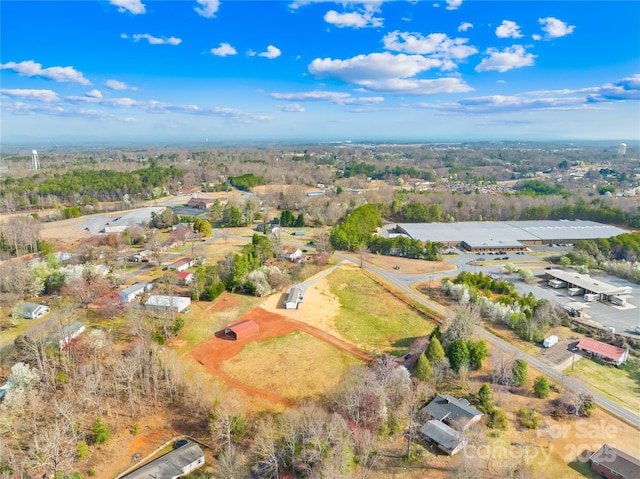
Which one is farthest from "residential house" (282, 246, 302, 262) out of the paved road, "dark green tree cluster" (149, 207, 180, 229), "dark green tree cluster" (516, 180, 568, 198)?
"dark green tree cluster" (516, 180, 568, 198)

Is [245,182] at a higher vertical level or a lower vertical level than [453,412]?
higher

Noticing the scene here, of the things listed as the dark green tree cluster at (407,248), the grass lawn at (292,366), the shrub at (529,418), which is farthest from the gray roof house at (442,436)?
the dark green tree cluster at (407,248)

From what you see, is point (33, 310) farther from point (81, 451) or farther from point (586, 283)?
point (586, 283)

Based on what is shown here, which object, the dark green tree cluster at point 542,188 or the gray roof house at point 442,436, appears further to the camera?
the dark green tree cluster at point 542,188

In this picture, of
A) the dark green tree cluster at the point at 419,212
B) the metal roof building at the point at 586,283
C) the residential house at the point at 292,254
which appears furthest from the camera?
the dark green tree cluster at the point at 419,212

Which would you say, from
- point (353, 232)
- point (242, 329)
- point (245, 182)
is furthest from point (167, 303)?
point (245, 182)

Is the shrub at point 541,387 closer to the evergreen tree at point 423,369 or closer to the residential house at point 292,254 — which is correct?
the evergreen tree at point 423,369

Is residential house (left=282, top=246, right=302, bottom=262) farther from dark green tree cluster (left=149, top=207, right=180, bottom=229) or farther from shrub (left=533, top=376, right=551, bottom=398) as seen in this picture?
shrub (left=533, top=376, right=551, bottom=398)
